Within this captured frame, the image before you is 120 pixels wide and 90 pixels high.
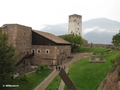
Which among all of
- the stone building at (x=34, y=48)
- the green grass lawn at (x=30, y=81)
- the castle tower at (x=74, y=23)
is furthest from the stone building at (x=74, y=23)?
the green grass lawn at (x=30, y=81)

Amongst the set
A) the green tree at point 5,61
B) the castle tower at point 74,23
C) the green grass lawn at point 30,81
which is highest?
the castle tower at point 74,23

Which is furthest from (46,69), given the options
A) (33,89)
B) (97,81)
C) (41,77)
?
(97,81)

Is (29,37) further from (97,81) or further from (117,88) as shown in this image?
(117,88)

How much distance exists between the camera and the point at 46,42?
4431 centimetres

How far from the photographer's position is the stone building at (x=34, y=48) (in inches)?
1631

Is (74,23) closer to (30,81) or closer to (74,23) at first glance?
(74,23)

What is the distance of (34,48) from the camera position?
45.5 meters

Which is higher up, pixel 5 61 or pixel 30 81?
pixel 5 61

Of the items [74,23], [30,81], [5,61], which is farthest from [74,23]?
[5,61]

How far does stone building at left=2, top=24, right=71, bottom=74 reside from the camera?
41438mm

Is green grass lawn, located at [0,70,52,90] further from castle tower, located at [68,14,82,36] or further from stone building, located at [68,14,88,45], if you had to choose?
castle tower, located at [68,14,82,36]

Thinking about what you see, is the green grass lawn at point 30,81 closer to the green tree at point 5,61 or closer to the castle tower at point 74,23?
the green tree at point 5,61

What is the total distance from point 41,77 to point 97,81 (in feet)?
45.1

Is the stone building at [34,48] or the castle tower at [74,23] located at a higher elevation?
the castle tower at [74,23]
